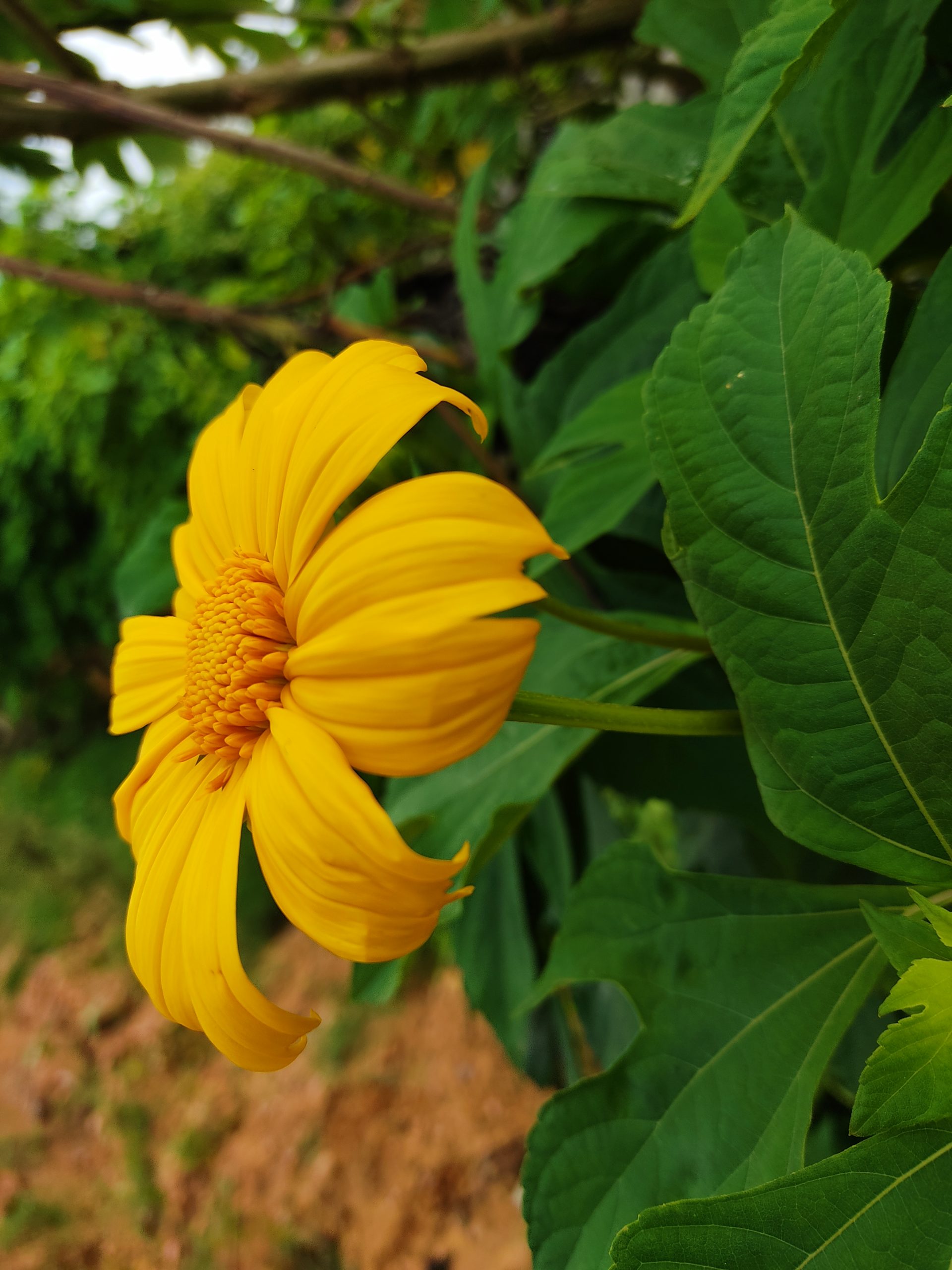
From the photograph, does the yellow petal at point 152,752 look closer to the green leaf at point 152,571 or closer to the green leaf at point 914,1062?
the green leaf at point 914,1062

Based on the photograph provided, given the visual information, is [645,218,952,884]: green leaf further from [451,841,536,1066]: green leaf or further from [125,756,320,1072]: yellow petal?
[451,841,536,1066]: green leaf

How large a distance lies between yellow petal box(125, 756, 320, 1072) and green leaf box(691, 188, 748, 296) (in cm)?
38

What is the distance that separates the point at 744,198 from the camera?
0.50 m

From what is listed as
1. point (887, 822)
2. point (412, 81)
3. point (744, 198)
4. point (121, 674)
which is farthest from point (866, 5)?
point (412, 81)

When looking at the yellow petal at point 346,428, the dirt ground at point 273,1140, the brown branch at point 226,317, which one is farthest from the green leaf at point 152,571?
the dirt ground at point 273,1140

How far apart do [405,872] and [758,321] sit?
27cm

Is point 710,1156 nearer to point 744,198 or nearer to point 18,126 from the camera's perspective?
point 744,198

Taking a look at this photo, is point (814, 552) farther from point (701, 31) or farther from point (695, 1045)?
point (701, 31)

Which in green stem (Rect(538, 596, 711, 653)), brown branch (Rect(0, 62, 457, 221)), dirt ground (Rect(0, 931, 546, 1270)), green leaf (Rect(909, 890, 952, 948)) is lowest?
dirt ground (Rect(0, 931, 546, 1270))

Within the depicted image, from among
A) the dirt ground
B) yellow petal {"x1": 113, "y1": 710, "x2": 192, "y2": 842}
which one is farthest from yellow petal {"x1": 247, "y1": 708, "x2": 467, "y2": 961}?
the dirt ground

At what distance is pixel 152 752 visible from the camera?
42 centimetres

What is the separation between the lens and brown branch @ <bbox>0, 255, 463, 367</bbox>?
2.79 feet

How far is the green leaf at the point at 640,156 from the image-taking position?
0.53 meters

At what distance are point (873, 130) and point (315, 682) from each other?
17.0 inches
